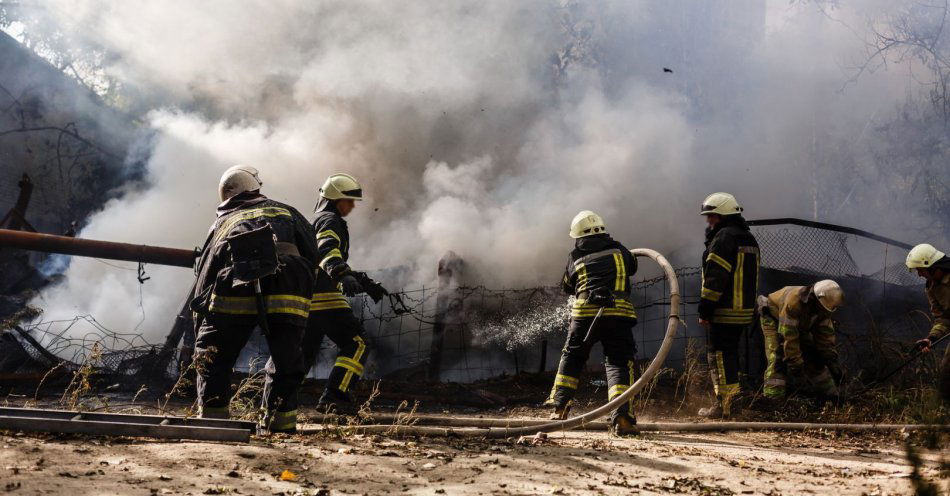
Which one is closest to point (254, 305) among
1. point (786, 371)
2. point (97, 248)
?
point (97, 248)

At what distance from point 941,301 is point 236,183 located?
6.10 meters

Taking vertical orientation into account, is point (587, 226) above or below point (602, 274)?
above

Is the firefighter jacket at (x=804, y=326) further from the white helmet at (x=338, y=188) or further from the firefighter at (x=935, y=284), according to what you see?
the white helmet at (x=338, y=188)

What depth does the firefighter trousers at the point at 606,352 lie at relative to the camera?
554cm

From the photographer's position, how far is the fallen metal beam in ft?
11.1

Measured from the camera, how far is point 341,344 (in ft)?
17.1

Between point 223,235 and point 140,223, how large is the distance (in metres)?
9.04

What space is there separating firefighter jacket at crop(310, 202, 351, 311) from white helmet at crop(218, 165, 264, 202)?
665 mm

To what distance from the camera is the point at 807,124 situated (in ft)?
47.8

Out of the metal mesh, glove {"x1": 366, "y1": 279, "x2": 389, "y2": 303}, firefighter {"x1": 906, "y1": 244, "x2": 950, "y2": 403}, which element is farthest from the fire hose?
the metal mesh

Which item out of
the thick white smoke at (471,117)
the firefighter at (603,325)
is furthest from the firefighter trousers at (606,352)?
the thick white smoke at (471,117)

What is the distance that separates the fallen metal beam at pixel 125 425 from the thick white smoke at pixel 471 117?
6763 mm

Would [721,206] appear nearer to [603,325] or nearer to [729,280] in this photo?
[729,280]

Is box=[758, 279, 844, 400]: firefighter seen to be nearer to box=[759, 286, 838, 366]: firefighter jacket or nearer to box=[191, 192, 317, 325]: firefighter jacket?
box=[759, 286, 838, 366]: firefighter jacket
